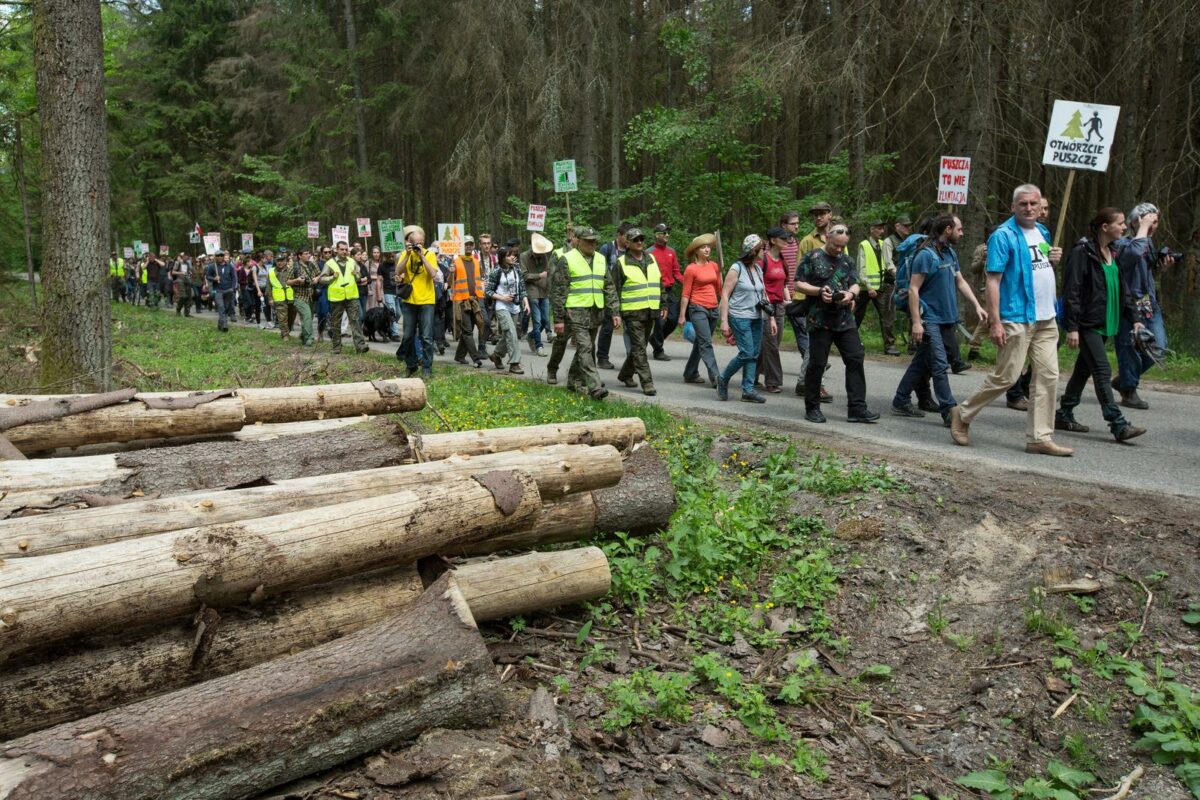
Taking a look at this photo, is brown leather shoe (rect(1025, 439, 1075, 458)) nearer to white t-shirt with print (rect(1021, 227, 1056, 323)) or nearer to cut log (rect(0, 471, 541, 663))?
white t-shirt with print (rect(1021, 227, 1056, 323))

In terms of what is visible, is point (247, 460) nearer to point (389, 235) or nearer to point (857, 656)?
point (857, 656)

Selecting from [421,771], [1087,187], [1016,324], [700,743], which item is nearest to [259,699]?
[421,771]

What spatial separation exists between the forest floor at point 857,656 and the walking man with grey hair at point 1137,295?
132 inches

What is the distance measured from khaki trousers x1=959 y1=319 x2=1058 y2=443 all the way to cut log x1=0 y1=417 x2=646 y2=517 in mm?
3660

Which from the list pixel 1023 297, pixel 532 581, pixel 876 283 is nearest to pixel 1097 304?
pixel 1023 297

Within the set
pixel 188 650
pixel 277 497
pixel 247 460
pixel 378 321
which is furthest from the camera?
pixel 378 321

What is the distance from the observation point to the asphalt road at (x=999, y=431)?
705cm

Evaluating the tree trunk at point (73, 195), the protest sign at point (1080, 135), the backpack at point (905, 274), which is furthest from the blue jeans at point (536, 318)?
the protest sign at point (1080, 135)

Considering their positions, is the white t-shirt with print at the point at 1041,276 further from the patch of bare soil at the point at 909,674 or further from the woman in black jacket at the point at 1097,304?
the patch of bare soil at the point at 909,674

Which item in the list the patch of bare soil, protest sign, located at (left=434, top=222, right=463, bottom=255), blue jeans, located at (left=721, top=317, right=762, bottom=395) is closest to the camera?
the patch of bare soil

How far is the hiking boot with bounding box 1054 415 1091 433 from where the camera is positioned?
868 cm

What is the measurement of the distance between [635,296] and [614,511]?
6044 mm

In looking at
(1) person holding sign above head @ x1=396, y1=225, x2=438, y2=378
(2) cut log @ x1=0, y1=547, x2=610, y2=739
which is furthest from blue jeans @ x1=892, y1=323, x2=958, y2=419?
(1) person holding sign above head @ x1=396, y1=225, x2=438, y2=378

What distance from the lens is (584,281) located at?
10.7 m
